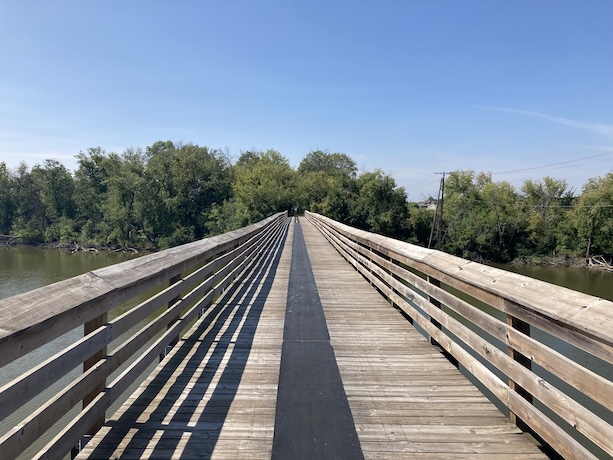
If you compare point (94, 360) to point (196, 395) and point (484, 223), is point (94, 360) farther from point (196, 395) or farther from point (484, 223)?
point (484, 223)

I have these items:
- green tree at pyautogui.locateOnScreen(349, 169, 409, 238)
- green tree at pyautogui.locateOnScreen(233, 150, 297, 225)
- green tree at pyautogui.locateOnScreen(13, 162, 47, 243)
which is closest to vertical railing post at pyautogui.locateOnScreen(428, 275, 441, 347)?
green tree at pyautogui.locateOnScreen(233, 150, 297, 225)

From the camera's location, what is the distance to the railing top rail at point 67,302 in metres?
1.71

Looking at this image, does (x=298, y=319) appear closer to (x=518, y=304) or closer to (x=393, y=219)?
(x=518, y=304)

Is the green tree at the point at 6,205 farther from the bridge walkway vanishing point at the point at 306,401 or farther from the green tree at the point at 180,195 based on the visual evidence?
the bridge walkway vanishing point at the point at 306,401

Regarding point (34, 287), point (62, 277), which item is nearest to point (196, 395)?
point (34, 287)

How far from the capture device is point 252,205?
54875mm

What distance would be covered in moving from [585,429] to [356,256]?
8471 millimetres

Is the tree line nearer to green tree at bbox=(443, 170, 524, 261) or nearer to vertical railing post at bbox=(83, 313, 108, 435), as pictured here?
green tree at bbox=(443, 170, 524, 261)

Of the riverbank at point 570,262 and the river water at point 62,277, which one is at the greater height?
the riverbank at point 570,262

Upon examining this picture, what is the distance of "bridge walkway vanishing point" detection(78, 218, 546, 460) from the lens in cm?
252

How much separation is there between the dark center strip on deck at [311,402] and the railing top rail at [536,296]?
1.37 metres

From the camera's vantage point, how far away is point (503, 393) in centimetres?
277

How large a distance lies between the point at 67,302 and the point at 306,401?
1.90m

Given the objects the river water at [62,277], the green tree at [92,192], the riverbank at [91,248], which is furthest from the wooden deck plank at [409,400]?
the green tree at [92,192]
